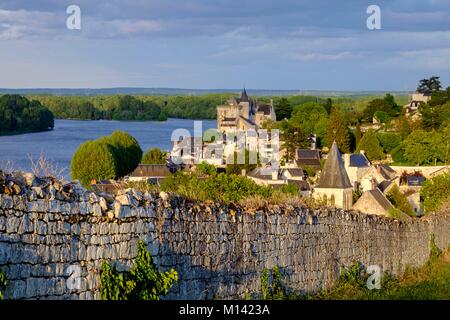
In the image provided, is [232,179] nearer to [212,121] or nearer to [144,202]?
[144,202]

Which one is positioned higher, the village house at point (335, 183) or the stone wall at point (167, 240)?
the stone wall at point (167, 240)

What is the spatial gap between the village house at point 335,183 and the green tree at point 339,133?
137 feet

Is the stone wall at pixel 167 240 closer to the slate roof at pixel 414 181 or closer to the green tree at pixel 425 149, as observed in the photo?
the slate roof at pixel 414 181

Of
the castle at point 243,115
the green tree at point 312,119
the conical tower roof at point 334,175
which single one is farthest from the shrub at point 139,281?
the castle at point 243,115

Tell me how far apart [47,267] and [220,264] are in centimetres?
314

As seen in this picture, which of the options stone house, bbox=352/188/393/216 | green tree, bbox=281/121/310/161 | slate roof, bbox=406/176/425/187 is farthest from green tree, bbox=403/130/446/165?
stone house, bbox=352/188/393/216

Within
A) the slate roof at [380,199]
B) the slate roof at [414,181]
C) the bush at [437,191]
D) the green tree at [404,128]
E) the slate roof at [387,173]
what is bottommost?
the slate roof at [414,181]

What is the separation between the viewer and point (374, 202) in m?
39.5

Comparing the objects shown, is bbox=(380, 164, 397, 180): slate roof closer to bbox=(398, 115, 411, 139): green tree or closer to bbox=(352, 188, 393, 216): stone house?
bbox=(398, 115, 411, 139): green tree

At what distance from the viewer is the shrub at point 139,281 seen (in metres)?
8.00

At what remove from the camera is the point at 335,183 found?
163ft

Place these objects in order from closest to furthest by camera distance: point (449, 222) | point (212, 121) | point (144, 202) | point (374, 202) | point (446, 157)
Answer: point (144, 202), point (449, 222), point (374, 202), point (446, 157), point (212, 121)

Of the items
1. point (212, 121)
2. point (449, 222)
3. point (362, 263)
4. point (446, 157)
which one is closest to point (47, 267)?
point (362, 263)

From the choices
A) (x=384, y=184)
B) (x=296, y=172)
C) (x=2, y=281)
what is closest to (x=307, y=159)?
(x=296, y=172)
